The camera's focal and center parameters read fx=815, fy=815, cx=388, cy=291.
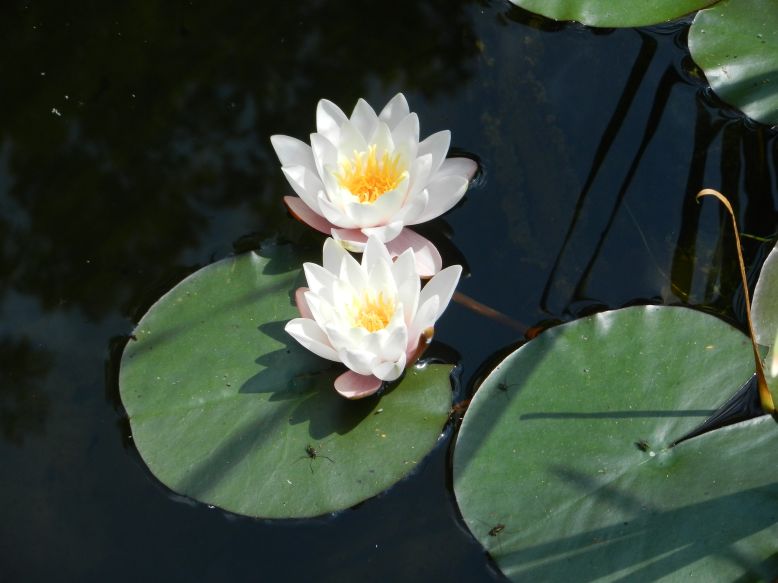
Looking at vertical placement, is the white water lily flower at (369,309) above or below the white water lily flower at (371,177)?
below

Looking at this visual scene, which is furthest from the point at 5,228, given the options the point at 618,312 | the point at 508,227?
the point at 618,312

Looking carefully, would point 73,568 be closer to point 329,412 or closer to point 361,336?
point 329,412

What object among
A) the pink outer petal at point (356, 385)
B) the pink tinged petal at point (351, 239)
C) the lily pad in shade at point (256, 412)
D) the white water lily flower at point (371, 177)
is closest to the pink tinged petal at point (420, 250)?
the white water lily flower at point (371, 177)

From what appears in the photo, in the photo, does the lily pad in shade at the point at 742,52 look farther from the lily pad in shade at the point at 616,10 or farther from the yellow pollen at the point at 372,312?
the yellow pollen at the point at 372,312

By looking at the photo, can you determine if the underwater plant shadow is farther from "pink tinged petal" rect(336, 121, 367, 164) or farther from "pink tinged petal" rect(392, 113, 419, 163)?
"pink tinged petal" rect(336, 121, 367, 164)

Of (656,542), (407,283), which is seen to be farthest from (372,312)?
(656,542)

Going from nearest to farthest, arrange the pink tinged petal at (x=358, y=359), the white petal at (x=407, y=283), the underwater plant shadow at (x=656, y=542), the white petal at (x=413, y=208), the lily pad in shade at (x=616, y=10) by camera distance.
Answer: the underwater plant shadow at (x=656, y=542)
the pink tinged petal at (x=358, y=359)
the white petal at (x=407, y=283)
the white petal at (x=413, y=208)
the lily pad in shade at (x=616, y=10)

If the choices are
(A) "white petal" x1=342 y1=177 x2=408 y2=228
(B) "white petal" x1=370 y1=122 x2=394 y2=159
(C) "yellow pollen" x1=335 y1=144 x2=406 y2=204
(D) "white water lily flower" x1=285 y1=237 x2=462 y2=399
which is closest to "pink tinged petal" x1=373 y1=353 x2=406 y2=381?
(D) "white water lily flower" x1=285 y1=237 x2=462 y2=399
